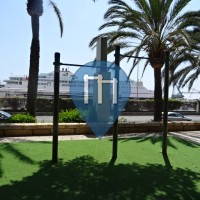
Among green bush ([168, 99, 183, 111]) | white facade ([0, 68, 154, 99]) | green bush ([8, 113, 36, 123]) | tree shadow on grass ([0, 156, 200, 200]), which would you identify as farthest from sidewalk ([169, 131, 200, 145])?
green bush ([168, 99, 183, 111])

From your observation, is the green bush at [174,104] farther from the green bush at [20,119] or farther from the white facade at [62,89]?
the green bush at [20,119]

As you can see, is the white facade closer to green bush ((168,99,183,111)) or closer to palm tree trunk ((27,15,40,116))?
green bush ((168,99,183,111))

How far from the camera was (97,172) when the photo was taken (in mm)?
5695

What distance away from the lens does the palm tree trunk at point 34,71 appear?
1362 cm

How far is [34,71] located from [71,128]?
4.60 meters

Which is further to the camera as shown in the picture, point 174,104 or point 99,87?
point 174,104

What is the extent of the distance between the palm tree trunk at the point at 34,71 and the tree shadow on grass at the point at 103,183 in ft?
25.0

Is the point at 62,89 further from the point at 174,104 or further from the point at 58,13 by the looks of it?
the point at 58,13

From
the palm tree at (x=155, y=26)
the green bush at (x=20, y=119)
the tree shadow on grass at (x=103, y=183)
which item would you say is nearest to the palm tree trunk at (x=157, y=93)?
the palm tree at (x=155, y=26)

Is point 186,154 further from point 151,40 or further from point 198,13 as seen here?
point 198,13

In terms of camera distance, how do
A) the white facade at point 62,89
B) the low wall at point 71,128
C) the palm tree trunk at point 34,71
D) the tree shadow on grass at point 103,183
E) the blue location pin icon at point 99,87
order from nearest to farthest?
the tree shadow on grass at point 103,183
the blue location pin icon at point 99,87
the low wall at point 71,128
the palm tree trunk at point 34,71
the white facade at point 62,89

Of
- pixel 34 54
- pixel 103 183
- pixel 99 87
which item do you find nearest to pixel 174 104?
pixel 34 54

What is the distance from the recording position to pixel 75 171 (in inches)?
225

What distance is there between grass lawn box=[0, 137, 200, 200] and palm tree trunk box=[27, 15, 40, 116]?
5.64m
